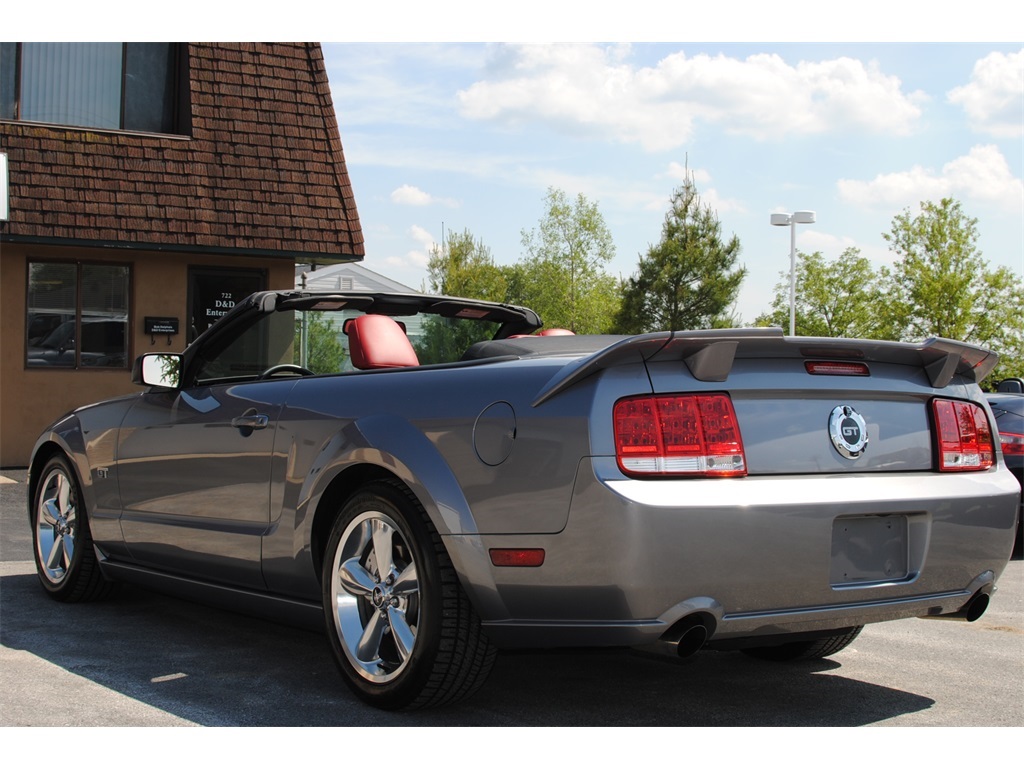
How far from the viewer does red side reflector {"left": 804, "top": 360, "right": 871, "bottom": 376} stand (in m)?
3.75

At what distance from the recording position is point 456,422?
12.4 ft

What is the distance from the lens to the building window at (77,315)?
1534 cm

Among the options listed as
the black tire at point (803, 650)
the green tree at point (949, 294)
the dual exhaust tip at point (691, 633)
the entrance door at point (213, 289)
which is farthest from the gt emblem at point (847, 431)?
the green tree at point (949, 294)

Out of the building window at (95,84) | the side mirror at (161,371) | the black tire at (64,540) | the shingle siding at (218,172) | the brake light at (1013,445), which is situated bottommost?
the black tire at (64,540)

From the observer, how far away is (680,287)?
48625 mm

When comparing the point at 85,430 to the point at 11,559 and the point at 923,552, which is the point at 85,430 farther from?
the point at 923,552

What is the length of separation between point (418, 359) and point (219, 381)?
0.89 m

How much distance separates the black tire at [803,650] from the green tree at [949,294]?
38.2 metres

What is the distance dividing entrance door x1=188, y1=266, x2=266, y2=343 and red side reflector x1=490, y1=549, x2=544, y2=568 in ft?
42.9

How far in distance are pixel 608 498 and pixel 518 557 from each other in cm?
37

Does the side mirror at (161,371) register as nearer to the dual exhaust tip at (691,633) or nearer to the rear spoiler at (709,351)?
the rear spoiler at (709,351)

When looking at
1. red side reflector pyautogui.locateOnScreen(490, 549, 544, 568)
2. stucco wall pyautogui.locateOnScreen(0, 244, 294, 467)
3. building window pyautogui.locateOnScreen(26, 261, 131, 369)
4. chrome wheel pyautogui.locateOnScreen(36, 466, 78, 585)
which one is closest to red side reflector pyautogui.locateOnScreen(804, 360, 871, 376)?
red side reflector pyautogui.locateOnScreen(490, 549, 544, 568)

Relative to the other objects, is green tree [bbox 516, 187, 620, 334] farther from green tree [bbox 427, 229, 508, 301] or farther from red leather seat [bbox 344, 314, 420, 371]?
red leather seat [bbox 344, 314, 420, 371]

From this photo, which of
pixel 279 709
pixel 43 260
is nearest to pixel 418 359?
pixel 279 709
